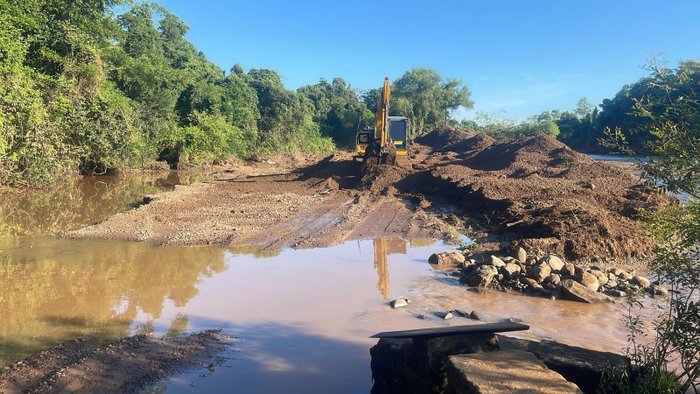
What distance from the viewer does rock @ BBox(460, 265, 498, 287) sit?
775 centimetres

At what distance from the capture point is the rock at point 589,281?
24.2ft

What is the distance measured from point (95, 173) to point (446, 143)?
3006 cm

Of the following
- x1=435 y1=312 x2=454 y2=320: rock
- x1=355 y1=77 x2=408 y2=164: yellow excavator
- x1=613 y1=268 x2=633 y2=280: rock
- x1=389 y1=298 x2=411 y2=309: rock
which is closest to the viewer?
x1=435 y1=312 x2=454 y2=320: rock

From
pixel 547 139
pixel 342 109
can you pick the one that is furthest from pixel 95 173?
pixel 342 109

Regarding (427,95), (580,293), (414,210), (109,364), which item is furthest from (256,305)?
(427,95)

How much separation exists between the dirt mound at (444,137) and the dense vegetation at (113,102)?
34.9 ft

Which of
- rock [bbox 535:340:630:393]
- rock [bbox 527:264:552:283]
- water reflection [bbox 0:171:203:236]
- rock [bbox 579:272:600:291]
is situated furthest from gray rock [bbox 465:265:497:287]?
water reflection [bbox 0:171:203:236]

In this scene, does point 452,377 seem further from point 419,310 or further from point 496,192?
point 496,192

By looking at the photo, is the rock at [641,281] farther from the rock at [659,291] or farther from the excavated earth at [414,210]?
the excavated earth at [414,210]

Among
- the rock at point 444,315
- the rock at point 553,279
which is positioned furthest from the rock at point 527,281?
the rock at point 444,315

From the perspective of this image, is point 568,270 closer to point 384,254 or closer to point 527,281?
point 527,281

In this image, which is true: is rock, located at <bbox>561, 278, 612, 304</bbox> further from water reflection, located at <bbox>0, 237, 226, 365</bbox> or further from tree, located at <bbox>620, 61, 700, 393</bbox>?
water reflection, located at <bbox>0, 237, 226, 365</bbox>

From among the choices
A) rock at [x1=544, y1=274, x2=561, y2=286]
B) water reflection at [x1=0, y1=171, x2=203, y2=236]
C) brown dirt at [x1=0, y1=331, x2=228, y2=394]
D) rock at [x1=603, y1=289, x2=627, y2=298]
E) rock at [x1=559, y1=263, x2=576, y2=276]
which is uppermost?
water reflection at [x1=0, y1=171, x2=203, y2=236]

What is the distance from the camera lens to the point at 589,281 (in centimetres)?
744
